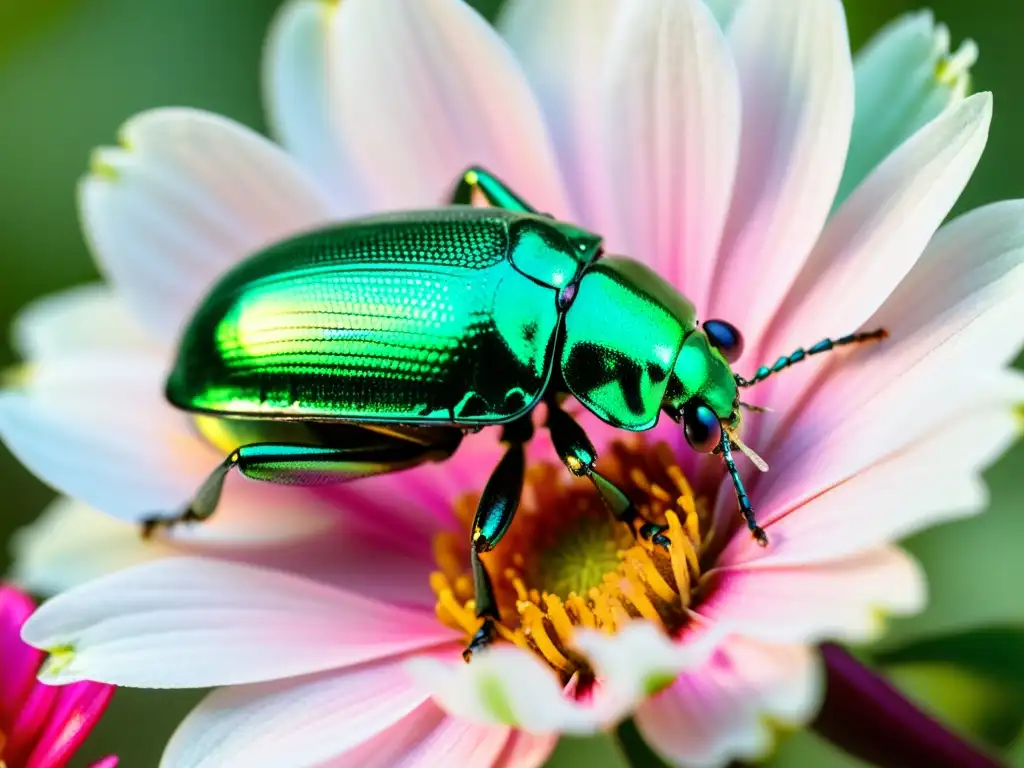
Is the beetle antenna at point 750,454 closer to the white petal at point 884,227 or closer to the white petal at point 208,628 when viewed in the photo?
the white petal at point 884,227

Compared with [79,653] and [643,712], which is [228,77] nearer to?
[79,653]

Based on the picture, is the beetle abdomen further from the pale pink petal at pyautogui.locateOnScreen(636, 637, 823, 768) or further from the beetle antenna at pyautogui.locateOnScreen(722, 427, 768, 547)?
the pale pink petal at pyautogui.locateOnScreen(636, 637, 823, 768)

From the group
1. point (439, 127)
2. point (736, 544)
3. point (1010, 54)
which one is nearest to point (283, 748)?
point (736, 544)

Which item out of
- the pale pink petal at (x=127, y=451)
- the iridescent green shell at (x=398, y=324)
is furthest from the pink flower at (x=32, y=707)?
the iridescent green shell at (x=398, y=324)

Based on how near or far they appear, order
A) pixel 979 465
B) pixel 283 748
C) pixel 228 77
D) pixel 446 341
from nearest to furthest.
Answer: pixel 979 465
pixel 283 748
pixel 446 341
pixel 228 77

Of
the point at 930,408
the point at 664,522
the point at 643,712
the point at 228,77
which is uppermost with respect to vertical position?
the point at 930,408

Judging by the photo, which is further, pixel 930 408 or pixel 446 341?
pixel 446 341
